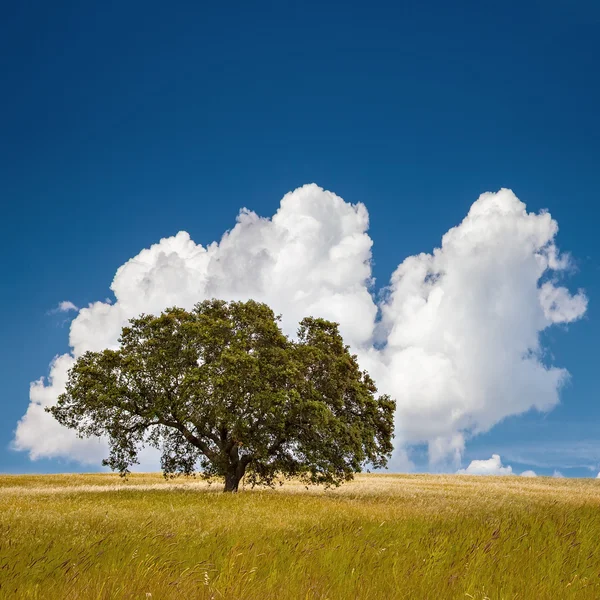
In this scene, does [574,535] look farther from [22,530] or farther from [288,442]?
[288,442]

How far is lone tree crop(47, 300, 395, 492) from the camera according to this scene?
91.5ft

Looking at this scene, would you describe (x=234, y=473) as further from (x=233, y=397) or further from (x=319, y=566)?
(x=319, y=566)

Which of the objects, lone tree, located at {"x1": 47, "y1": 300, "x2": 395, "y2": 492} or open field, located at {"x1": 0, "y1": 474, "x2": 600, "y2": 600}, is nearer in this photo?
open field, located at {"x1": 0, "y1": 474, "x2": 600, "y2": 600}

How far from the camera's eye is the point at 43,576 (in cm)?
710

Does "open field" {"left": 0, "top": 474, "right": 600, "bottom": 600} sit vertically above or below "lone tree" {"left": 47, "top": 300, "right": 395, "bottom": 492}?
below

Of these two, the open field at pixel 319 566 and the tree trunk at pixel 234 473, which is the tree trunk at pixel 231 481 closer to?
the tree trunk at pixel 234 473

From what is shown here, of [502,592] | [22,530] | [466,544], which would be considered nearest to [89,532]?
[22,530]

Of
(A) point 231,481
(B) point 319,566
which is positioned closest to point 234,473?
(A) point 231,481

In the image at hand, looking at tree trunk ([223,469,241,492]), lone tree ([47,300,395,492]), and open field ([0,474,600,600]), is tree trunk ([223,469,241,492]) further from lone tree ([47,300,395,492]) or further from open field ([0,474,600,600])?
open field ([0,474,600,600])

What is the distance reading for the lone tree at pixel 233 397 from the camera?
2788 cm

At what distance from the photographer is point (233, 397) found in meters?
27.5

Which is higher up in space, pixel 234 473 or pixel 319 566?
pixel 234 473

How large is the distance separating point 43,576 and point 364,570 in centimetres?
413

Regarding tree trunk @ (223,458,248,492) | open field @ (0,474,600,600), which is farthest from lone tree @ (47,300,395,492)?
open field @ (0,474,600,600)
